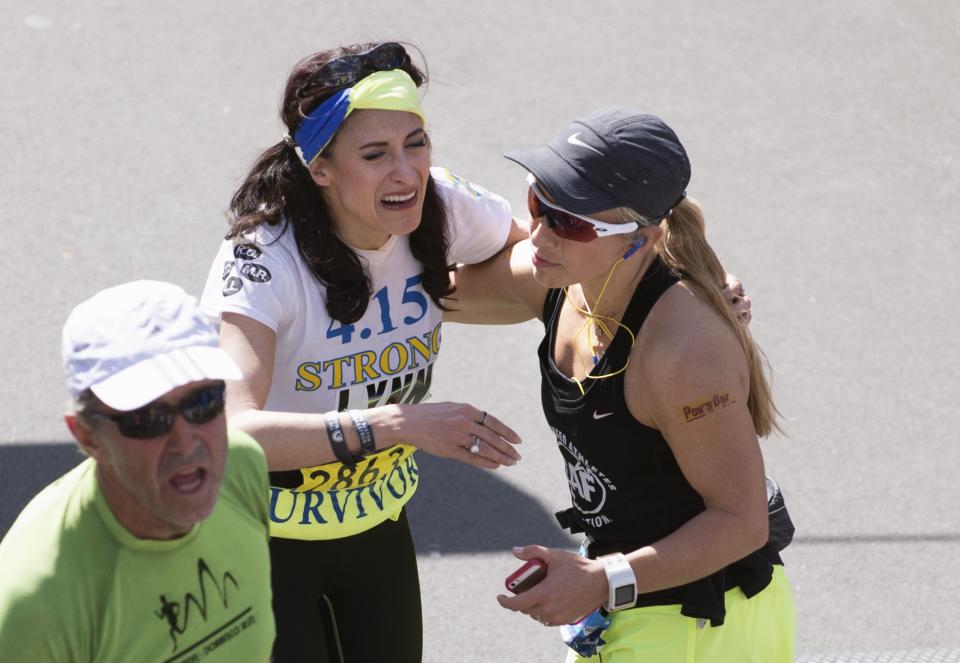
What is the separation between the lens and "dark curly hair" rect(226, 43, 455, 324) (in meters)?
2.84

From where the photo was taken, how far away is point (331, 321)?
9.39 ft

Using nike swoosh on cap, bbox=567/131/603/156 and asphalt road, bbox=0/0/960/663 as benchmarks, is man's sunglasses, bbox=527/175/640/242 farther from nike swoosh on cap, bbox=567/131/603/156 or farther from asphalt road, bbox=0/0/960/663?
asphalt road, bbox=0/0/960/663

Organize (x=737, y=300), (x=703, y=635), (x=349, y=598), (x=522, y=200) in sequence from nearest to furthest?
(x=703, y=635), (x=737, y=300), (x=349, y=598), (x=522, y=200)

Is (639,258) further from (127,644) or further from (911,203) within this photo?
(911,203)

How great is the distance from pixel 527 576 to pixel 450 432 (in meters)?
0.33

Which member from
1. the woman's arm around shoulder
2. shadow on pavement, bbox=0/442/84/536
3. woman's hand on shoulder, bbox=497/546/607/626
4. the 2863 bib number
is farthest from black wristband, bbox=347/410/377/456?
shadow on pavement, bbox=0/442/84/536

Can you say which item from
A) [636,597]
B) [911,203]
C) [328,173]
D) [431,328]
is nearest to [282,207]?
[328,173]

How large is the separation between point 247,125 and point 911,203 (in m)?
3.69

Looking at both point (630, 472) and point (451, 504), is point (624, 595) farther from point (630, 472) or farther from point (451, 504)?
point (451, 504)

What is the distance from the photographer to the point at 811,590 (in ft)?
14.6

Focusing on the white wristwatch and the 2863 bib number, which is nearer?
the white wristwatch

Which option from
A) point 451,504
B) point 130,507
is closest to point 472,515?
point 451,504

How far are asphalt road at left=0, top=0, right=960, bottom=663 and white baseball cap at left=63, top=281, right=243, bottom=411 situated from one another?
8.06 ft

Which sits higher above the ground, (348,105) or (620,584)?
(348,105)
